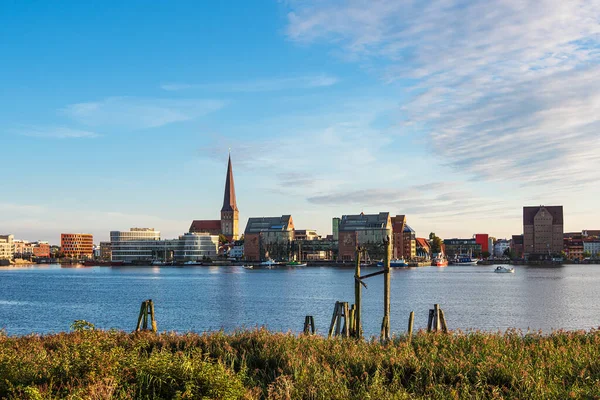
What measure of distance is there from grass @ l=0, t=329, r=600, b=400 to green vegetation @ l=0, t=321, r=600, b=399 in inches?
1.0

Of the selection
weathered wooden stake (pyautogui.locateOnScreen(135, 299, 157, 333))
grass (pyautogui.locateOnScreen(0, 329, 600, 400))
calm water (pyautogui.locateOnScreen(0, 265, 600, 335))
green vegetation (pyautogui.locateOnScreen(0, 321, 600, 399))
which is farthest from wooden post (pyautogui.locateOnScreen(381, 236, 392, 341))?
calm water (pyautogui.locateOnScreen(0, 265, 600, 335))

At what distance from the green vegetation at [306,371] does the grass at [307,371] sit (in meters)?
0.02

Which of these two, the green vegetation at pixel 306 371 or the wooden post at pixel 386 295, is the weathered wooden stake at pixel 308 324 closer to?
the wooden post at pixel 386 295

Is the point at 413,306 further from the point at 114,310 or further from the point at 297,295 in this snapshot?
the point at 114,310

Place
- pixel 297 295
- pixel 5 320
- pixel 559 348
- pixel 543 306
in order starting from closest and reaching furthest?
pixel 559 348 → pixel 5 320 → pixel 543 306 → pixel 297 295

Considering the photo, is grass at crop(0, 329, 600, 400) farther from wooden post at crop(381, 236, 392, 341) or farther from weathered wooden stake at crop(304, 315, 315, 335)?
weathered wooden stake at crop(304, 315, 315, 335)

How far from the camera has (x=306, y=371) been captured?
13.0 metres

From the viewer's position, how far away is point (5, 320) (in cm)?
5012

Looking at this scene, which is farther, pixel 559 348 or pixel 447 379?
pixel 559 348

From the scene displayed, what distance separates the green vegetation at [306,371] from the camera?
11159 mm

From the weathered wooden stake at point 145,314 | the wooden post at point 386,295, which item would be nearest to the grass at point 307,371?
the wooden post at point 386,295

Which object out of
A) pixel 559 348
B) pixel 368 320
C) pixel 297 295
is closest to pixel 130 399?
pixel 559 348

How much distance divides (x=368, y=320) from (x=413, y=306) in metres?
18.1

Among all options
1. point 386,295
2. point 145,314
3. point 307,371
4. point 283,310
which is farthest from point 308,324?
point 283,310
